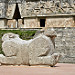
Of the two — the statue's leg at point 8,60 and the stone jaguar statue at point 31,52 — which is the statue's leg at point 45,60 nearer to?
the stone jaguar statue at point 31,52

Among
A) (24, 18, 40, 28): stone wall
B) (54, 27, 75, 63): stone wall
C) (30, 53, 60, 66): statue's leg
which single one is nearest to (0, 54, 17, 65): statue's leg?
(30, 53, 60, 66): statue's leg

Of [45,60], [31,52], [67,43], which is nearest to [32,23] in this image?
[67,43]

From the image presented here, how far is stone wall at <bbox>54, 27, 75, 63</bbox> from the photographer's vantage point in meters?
15.2

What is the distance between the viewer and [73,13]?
25188mm

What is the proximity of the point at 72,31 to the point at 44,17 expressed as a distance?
917cm

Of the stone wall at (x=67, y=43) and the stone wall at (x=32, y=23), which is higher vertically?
the stone wall at (x=32, y=23)

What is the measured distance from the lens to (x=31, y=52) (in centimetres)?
936

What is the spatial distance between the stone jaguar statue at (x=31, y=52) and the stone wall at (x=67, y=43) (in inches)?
227

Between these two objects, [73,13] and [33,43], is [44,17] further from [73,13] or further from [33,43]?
[33,43]

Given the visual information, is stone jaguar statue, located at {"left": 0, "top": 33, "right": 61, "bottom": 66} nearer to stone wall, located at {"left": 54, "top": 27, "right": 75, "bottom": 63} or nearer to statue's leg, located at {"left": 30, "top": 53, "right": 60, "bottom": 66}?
statue's leg, located at {"left": 30, "top": 53, "right": 60, "bottom": 66}

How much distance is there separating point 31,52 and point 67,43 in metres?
7.53

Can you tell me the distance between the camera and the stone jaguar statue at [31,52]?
Answer: 9.21m

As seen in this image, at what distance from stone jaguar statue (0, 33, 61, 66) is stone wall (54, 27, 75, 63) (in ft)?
19.0

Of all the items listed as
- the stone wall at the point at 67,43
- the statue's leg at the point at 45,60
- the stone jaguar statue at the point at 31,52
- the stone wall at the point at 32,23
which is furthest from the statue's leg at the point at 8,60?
the stone wall at the point at 32,23
